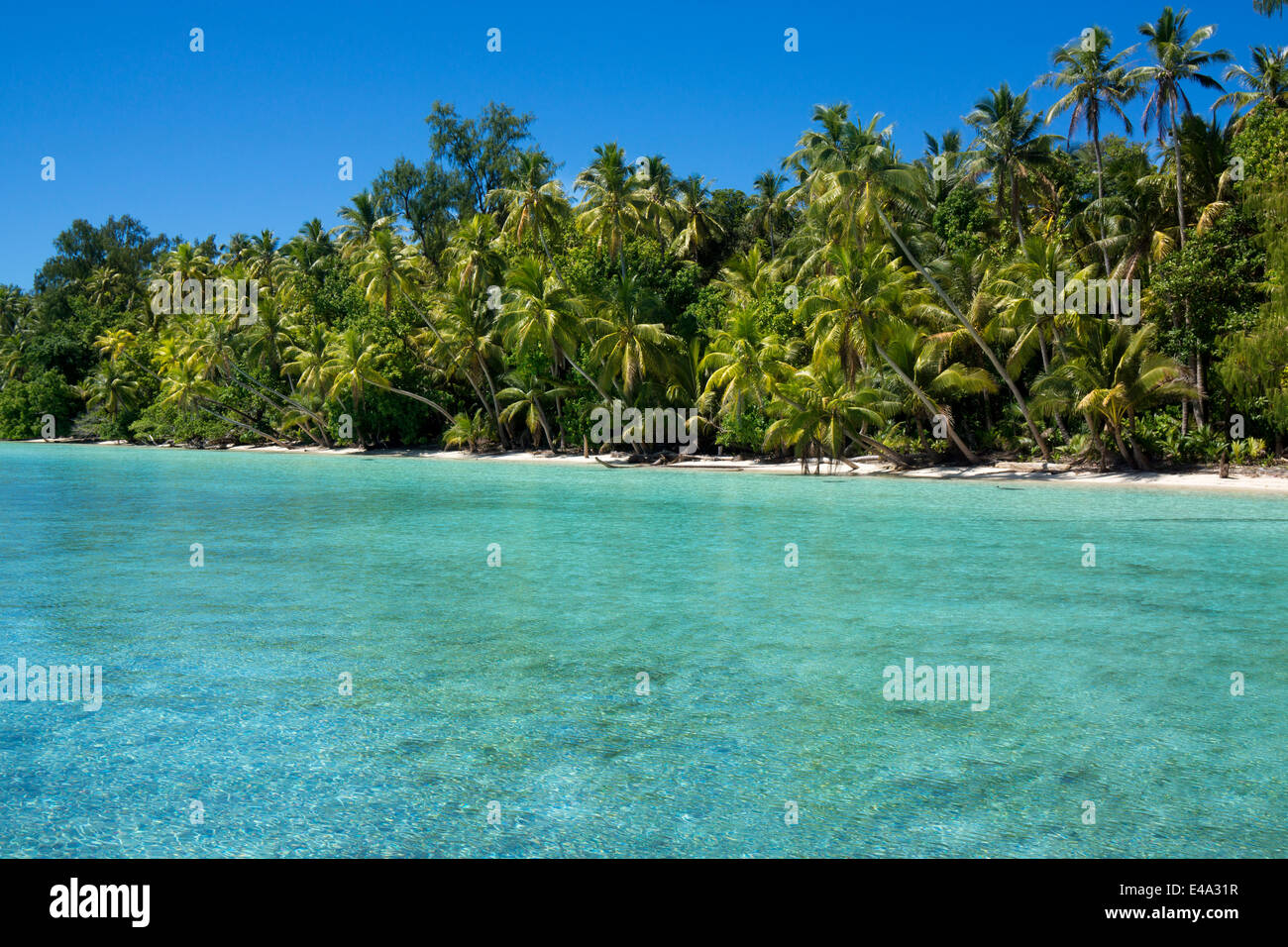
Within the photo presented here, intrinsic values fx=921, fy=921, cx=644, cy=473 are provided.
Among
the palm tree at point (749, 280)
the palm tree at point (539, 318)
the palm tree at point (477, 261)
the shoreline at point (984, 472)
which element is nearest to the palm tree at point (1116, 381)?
the shoreline at point (984, 472)

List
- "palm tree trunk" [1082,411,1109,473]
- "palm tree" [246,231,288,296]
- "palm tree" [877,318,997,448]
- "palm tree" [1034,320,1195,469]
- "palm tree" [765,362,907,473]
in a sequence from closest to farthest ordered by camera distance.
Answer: "palm tree" [1034,320,1195,469] < "palm tree trunk" [1082,411,1109,473] < "palm tree" [877,318,997,448] < "palm tree" [765,362,907,473] < "palm tree" [246,231,288,296]

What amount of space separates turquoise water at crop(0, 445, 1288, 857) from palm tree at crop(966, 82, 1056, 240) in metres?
22.9

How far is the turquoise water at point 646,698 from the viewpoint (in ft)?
16.0

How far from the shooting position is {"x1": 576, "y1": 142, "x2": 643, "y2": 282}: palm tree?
1612 inches

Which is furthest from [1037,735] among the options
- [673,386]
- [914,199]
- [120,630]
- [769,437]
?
[673,386]

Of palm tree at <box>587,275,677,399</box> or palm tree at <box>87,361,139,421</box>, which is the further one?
palm tree at <box>87,361,139,421</box>

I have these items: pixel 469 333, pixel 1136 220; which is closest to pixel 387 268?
pixel 469 333

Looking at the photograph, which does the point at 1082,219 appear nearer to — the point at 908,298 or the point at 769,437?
the point at 908,298

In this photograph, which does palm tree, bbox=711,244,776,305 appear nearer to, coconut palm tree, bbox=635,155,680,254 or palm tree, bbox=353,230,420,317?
coconut palm tree, bbox=635,155,680,254

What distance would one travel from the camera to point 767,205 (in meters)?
48.3

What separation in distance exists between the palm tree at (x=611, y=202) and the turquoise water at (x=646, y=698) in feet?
90.7

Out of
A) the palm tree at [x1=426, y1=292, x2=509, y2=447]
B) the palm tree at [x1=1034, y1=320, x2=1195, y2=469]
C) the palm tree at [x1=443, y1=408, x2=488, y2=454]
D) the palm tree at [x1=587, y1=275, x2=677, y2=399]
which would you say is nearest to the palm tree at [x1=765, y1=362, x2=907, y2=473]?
the palm tree at [x1=1034, y1=320, x2=1195, y2=469]

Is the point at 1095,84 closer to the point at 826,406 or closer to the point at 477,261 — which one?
the point at 826,406

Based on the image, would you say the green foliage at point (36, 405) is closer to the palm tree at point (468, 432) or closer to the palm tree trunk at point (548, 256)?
the palm tree at point (468, 432)
